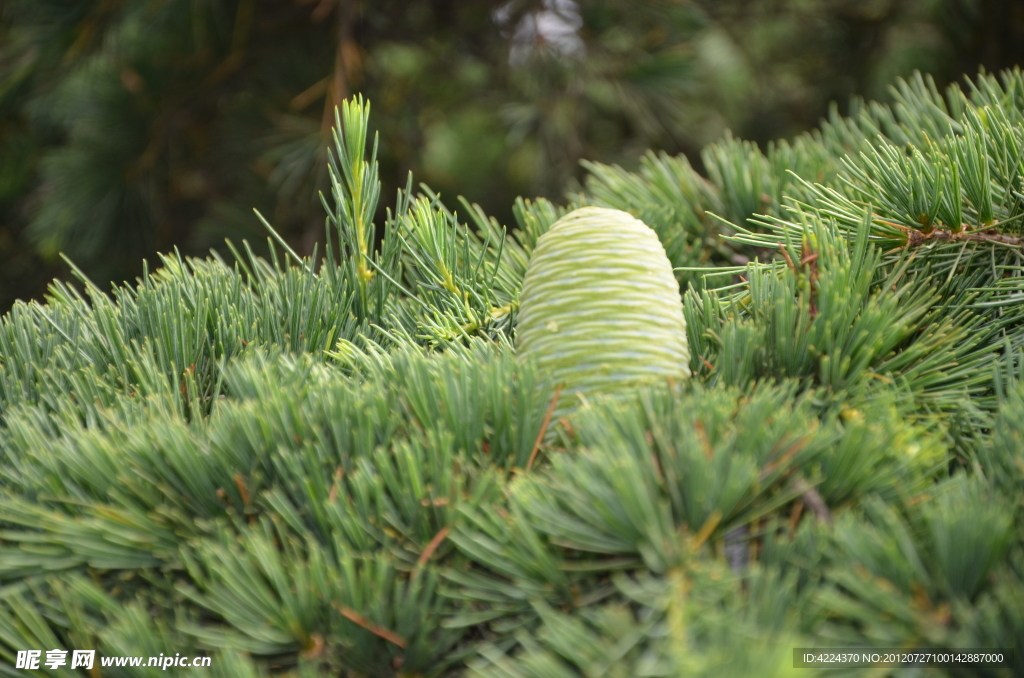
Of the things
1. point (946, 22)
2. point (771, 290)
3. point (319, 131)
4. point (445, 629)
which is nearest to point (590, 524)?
point (445, 629)

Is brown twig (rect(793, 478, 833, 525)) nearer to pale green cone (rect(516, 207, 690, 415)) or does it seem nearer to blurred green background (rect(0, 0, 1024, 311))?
pale green cone (rect(516, 207, 690, 415))

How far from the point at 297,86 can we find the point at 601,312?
1.17 m

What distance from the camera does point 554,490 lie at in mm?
270

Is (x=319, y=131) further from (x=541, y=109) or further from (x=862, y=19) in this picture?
Answer: (x=862, y=19)

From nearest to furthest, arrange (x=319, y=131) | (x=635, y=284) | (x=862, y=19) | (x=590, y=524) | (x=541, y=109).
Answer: (x=590, y=524) < (x=635, y=284) < (x=319, y=131) < (x=541, y=109) < (x=862, y=19)

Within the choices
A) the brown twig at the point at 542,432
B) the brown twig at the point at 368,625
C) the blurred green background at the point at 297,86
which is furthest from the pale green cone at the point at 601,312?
the blurred green background at the point at 297,86

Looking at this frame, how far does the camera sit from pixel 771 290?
15.3 inches

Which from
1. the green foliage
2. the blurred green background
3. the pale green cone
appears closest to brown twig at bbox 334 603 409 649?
the green foliage

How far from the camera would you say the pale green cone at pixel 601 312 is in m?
0.35

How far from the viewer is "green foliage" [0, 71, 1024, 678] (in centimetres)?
24

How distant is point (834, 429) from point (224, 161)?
4.52 feet

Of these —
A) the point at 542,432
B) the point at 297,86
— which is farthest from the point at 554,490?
the point at 297,86

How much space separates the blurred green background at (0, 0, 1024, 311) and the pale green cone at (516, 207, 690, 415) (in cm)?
95

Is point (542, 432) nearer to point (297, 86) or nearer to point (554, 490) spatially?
point (554, 490)
